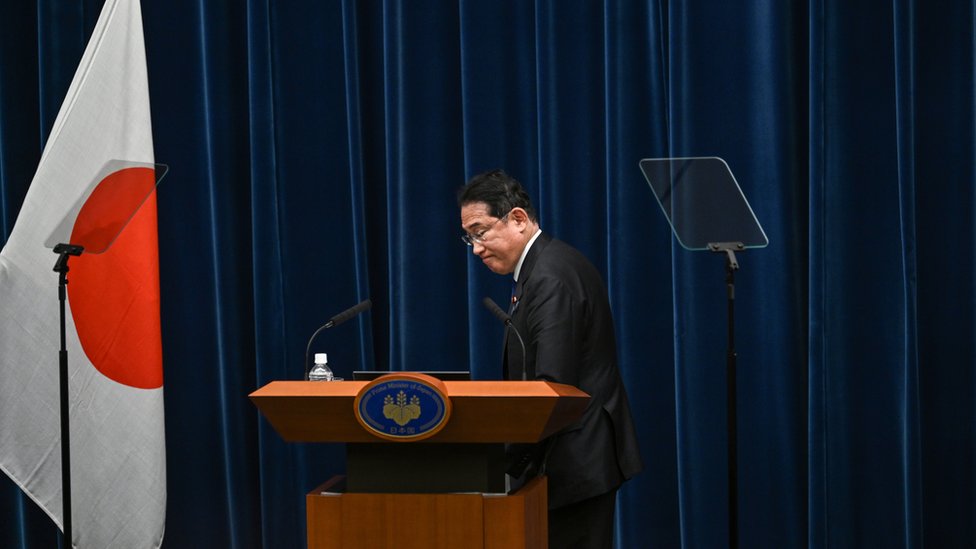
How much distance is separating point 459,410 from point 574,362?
0.48m

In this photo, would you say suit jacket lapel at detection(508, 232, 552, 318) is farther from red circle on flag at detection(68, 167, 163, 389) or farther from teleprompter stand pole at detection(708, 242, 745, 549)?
red circle on flag at detection(68, 167, 163, 389)

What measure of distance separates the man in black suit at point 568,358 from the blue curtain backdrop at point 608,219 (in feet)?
3.70

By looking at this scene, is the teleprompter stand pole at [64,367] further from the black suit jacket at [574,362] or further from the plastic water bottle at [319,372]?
the black suit jacket at [574,362]

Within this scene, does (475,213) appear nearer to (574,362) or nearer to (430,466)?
(574,362)

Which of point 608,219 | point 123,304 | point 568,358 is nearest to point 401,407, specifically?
point 568,358

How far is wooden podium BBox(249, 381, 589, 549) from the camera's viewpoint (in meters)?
1.92

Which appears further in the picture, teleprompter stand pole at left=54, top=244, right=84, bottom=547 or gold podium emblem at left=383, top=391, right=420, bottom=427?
teleprompter stand pole at left=54, top=244, right=84, bottom=547

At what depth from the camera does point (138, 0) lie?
3744 mm

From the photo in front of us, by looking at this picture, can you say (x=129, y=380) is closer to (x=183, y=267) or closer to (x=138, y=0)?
(x=183, y=267)

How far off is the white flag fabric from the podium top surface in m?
1.84

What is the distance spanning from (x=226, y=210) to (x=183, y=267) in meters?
0.28

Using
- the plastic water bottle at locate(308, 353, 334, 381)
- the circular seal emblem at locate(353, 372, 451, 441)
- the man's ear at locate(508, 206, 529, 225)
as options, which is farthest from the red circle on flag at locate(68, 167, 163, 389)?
the circular seal emblem at locate(353, 372, 451, 441)

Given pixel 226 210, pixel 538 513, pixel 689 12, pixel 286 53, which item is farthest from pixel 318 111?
pixel 538 513

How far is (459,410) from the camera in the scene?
6.30 ft
